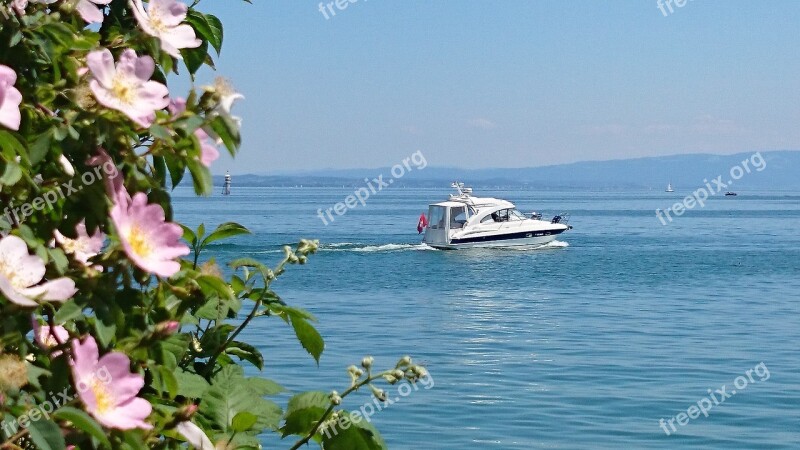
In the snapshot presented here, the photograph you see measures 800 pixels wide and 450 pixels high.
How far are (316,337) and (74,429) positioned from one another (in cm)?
89

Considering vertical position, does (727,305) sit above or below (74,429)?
above

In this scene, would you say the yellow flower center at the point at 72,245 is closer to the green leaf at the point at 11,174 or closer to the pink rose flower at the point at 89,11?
the green leaf at the point at 11,174

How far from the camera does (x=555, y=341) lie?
20.2 metres

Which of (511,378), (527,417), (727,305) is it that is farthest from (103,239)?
(727,305)

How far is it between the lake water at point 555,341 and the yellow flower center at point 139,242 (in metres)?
3.48

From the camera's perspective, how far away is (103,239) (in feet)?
5.16

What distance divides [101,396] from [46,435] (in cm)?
9

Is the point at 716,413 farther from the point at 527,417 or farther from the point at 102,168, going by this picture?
the point at 102,168

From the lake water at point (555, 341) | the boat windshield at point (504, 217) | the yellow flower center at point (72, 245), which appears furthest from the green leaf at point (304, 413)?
the boat windshield at point (504, 217)

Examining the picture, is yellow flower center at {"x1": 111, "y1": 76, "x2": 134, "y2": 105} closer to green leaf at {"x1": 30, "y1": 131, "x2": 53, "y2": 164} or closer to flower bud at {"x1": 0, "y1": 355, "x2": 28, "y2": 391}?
green leaf at {"x1": 30, "y1": 131, "x2": 53, "y2": 164}

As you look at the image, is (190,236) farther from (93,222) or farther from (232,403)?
(93,222)

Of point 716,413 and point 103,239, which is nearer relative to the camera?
point 103,239
